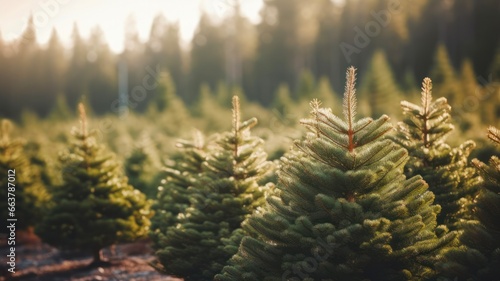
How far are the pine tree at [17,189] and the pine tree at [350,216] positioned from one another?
596 inches

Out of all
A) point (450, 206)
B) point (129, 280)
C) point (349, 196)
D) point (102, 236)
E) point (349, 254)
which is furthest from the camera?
point (102, 236)

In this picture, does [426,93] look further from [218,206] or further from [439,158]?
[218,206]

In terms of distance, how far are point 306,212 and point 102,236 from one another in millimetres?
9588

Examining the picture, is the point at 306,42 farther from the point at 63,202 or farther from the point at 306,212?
the point at 306,212

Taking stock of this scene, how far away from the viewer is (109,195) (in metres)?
13.3

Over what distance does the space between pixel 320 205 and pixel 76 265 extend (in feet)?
41.0

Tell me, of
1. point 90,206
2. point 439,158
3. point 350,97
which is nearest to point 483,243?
point 350,97

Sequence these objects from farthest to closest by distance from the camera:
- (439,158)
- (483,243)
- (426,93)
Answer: (439,158) → (426,93) → (483,243)

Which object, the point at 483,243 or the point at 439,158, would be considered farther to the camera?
the point at 439,158

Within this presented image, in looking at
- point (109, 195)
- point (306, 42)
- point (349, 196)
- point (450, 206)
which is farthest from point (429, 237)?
point (306, 42)

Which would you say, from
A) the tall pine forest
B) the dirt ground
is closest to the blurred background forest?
the tall pine forest

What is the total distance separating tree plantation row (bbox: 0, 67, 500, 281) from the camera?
519 cm

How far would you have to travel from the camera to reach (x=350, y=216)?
5.30 metres

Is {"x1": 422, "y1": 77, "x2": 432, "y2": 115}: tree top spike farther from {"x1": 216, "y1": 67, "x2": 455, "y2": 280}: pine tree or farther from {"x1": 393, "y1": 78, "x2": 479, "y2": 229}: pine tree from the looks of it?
{"x1": 216, "y1": 67, "x2": 455, "y2": 280}: pine tree
